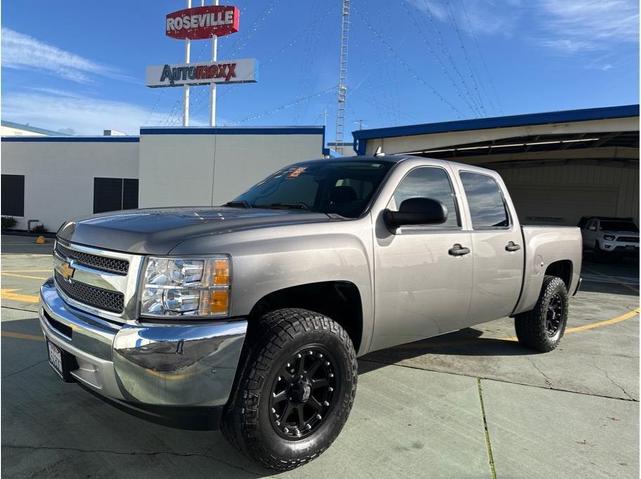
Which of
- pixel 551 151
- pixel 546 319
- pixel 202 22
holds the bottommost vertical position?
pixel 546 319

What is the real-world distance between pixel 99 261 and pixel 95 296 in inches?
8.0

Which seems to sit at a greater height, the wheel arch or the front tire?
the wheel arch

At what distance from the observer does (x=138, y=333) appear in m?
2.44

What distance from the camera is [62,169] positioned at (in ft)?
68.3

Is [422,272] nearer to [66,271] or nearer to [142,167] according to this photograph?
[66,271]

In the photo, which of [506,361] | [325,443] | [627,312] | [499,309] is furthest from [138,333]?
[627,312]

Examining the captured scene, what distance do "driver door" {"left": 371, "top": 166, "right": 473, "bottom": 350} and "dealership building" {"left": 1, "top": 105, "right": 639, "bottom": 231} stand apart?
36.8 feet

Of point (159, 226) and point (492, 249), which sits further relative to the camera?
point (492, 249)

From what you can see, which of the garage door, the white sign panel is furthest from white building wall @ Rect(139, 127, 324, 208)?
the garage door

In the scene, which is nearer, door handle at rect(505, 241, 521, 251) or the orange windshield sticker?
the orange windshield sticker

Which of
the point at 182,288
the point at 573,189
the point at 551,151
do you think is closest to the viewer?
the point at 182,288

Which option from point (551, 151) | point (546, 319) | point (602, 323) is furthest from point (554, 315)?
point (551, 151)

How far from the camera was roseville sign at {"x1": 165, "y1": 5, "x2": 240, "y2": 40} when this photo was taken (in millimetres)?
22453

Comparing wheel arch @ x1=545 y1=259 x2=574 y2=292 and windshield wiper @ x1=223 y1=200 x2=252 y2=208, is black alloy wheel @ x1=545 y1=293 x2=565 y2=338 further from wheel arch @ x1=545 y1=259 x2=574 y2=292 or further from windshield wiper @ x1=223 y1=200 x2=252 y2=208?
windshield wiper @ x1=223 y1=200 x2=252 y2=208
